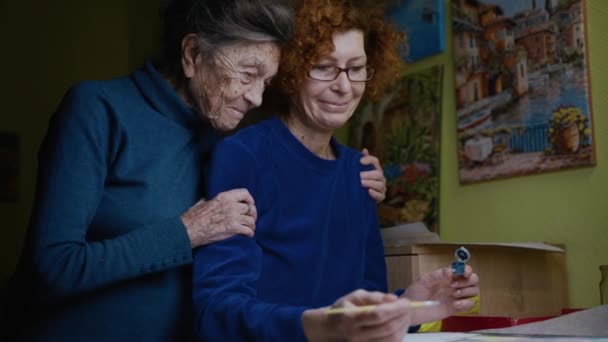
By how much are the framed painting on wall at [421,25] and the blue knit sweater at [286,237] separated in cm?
102

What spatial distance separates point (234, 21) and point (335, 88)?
0.22 m

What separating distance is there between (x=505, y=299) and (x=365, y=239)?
66cm

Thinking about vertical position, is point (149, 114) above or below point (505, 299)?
above

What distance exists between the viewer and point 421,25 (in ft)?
7.49

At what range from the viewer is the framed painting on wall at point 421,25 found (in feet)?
7.25

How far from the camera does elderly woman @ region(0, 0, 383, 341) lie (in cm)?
101

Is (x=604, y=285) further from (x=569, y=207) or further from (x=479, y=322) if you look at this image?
(x=479, y=322)

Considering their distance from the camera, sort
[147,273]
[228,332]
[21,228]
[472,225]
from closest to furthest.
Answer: [228,332] < [147,273] < [472,225] < [21,228]

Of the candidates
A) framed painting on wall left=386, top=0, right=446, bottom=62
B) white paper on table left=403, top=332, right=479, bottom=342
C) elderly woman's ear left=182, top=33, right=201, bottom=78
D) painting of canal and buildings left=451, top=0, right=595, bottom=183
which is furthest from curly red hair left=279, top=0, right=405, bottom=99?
framed painting on wall left=386, top=0, right=446, bottom=62

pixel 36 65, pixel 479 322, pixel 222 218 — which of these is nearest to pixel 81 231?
pixel 222 218

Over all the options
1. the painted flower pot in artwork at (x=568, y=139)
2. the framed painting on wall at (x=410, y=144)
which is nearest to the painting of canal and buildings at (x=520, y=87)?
the painted flower pot in artwork at (x=568, y=139)

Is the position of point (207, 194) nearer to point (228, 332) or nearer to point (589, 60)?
point (228, 332)

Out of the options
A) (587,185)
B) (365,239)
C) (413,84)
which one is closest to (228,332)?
(365,239)

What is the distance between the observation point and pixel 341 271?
119 centimetres
